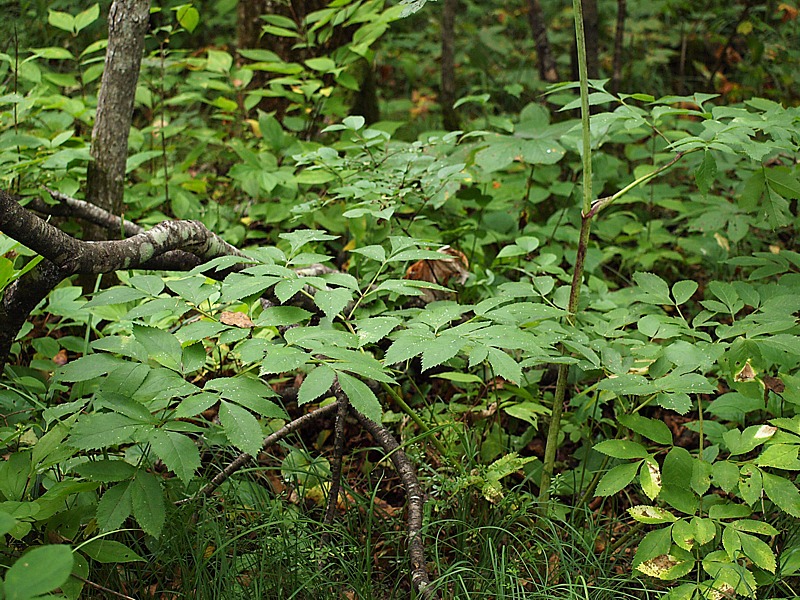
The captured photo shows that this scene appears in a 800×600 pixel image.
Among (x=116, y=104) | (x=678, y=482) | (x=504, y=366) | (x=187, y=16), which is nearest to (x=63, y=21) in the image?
(x=187, y=16)

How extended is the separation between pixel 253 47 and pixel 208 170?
84 centimetres

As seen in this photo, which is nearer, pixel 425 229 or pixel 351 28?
pixel 425 229

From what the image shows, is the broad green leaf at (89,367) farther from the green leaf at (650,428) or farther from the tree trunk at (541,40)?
the tree trunk at (541,40)

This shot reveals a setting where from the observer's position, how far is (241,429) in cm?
138

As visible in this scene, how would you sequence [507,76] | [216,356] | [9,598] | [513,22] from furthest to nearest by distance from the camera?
[513,22] < [507,76] < [216,356] < [9,598]

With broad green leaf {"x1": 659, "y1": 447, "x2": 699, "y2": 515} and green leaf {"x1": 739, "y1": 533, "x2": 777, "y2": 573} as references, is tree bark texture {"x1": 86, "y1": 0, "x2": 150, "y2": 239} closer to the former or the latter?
broad green leaf {"x1": 659, "y1": 447, "x2": 699, "y2": 515}

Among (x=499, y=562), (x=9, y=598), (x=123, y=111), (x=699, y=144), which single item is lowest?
(x=499, y=562)

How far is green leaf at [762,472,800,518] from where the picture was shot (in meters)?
1.58

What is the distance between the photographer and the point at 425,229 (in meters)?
2.85

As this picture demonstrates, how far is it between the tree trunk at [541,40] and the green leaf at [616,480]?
2949mm

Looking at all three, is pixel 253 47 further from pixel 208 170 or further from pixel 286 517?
pixel 286 517

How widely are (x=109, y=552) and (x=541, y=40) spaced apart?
3624 millimetres

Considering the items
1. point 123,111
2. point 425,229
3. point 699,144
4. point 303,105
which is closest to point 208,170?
point 303,105

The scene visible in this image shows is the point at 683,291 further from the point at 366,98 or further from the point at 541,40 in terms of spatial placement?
the point at 366,98
